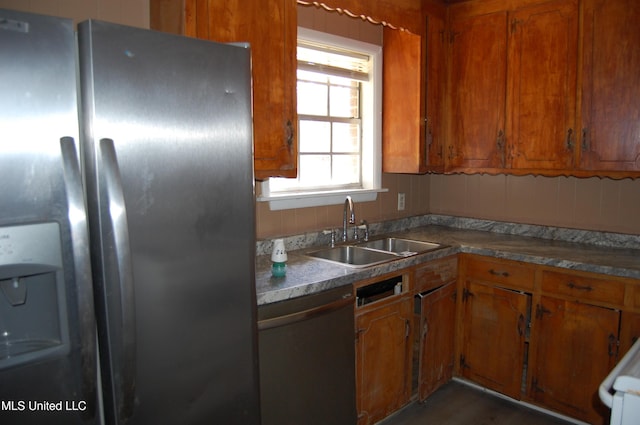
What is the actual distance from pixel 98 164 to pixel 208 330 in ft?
1.94

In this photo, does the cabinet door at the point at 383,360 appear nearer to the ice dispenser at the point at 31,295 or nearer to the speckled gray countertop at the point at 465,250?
the speckled gray countertop at the point at 465,250

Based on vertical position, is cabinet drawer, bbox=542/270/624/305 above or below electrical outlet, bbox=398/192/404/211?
below

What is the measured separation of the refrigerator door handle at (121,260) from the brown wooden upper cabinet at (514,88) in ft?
8.18

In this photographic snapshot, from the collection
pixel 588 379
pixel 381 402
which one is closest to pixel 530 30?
pixel 588 379

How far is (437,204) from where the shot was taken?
373 cm

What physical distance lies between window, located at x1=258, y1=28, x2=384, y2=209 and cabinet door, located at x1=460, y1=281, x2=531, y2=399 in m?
0.98

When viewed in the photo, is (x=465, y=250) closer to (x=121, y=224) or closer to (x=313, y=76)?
(x=313, y=76)

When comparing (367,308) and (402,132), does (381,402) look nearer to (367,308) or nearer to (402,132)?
(367,308)


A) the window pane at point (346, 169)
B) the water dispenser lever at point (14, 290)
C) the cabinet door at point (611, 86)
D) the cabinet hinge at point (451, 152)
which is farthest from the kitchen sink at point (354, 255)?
the water dispenser lever at point (14, 290)

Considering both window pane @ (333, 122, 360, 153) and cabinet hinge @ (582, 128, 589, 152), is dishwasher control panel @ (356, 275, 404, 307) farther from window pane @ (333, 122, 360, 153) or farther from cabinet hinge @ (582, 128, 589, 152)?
cabinet hinge @ (582, 128, 589, 152)

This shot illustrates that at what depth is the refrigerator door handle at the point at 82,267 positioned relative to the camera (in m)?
1.14

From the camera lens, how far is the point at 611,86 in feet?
8.48

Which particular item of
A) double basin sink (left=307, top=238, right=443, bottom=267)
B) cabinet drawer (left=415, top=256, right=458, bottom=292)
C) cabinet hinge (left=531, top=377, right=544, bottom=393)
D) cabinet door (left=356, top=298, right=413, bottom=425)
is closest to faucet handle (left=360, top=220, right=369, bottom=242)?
double basin sink (left=307, top=238, right=443, bottom=267)

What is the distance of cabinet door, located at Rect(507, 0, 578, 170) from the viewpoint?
2725mm
